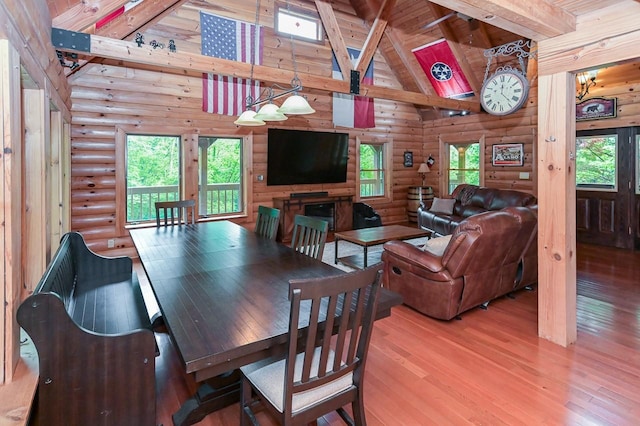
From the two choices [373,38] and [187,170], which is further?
[373,38]

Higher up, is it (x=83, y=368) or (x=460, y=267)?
(x=460, y=267)

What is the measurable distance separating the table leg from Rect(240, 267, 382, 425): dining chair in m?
0.43

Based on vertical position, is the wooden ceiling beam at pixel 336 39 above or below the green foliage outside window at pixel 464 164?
above

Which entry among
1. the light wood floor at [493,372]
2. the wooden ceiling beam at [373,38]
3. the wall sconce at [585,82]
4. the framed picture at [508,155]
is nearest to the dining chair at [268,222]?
the light wood floor at [493,372]

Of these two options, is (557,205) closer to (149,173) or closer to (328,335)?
(328,335)

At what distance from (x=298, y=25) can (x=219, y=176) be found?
335 centimetres

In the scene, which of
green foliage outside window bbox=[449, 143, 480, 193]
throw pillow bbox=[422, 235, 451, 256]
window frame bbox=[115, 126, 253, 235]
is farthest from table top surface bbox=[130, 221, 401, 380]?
green foliage outside window bbox=[449, 143, 480, 193]

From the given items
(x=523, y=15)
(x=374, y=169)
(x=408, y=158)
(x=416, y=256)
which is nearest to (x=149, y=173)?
(x=416, y=256)

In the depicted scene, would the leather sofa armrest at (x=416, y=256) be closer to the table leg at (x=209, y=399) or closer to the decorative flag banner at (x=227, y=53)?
the table leg at (x=209, y=399)

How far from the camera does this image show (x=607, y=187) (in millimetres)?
6129

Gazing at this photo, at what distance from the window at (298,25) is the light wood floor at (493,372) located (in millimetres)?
5734

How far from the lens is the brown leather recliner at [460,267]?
10.1ft

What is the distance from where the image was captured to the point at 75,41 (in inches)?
140

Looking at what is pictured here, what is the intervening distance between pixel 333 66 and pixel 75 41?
470cm
